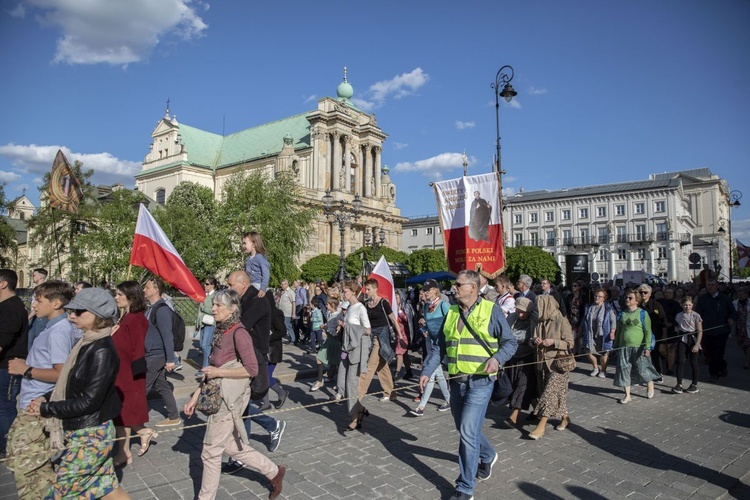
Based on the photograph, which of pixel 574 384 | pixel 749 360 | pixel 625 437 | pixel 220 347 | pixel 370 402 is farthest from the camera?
pixel 749 360

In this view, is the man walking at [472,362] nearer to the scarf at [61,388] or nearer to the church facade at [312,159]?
the scarf at [61,388]

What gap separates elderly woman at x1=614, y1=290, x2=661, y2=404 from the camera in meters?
8.77

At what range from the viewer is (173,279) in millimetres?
8094

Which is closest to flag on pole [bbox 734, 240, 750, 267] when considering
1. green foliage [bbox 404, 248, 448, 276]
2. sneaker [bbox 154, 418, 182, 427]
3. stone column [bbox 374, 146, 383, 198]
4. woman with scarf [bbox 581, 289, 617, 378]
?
woman with scarf [bbox 581, 289, 617, 378]

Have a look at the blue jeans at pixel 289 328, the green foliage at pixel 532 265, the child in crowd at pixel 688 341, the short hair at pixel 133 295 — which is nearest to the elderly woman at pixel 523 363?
the child in crowd at pixel 688 341

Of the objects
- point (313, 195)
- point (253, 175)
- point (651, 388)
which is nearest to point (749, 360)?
point (651, 388)

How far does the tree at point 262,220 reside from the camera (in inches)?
1387

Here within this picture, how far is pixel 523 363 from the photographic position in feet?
24.0

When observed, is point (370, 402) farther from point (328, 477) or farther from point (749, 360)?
point (749, 360)

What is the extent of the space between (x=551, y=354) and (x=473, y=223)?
4.01m

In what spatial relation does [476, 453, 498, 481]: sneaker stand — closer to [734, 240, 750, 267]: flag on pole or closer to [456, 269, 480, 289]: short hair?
[456, 269, 480, 289]: short hair

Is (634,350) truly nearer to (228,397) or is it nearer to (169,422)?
Result: (228,397)

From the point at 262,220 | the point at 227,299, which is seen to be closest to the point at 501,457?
the point at 227,299

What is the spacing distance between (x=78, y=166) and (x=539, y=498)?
4867 centimetres
